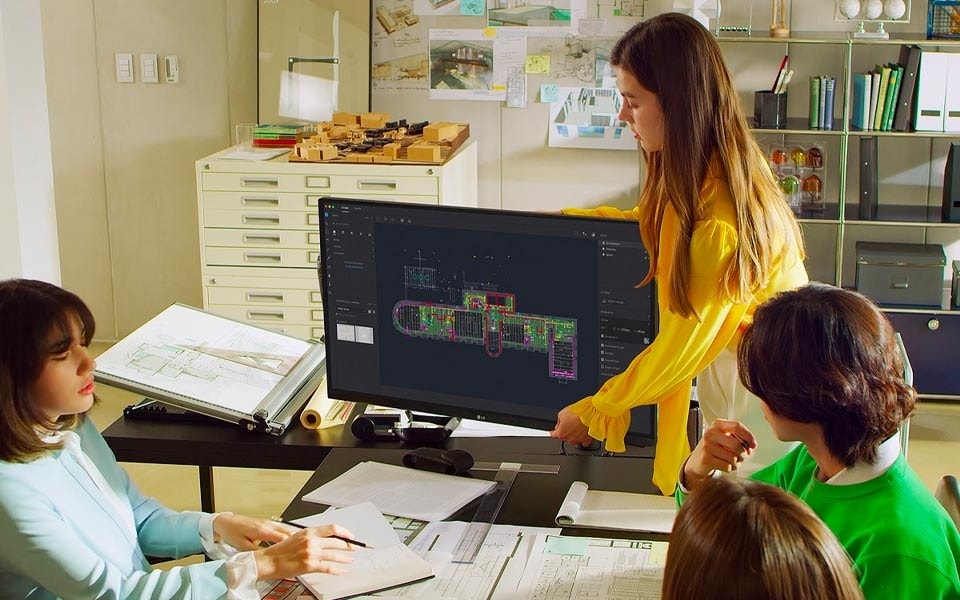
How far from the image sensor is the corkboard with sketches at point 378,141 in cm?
448

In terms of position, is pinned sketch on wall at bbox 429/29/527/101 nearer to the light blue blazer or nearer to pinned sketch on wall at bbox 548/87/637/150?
pinned sketch on wall at bbox 548/87/637/150

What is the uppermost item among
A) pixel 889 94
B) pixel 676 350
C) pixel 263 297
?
pixel 889 94

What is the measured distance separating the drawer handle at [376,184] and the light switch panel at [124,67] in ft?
4.74

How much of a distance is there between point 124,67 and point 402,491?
3747mm

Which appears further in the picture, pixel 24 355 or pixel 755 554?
pixel 24 355

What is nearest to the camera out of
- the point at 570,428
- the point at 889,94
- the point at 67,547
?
the point at 67,547

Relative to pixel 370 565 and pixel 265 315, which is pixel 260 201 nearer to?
pixel 265 315

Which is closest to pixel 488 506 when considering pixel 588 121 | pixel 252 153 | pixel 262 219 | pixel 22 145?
pixel 22 145

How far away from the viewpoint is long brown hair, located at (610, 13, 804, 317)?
6.63ft

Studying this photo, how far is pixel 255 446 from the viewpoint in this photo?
233 cm

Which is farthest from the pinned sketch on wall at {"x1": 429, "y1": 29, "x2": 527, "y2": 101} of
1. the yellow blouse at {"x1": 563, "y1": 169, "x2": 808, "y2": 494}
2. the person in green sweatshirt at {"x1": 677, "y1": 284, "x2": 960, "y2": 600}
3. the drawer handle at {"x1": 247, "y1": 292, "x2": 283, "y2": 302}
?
the person in green sweatshirt at {"x1": 677, "y1": 284, "x2": 960, "y2": 600}

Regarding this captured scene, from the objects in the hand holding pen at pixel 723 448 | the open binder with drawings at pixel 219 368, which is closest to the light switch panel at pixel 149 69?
the open binder with drawings at pixel 219 368

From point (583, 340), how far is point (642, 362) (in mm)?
140

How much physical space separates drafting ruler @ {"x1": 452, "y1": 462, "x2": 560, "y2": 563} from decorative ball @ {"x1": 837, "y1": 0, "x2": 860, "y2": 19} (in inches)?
122
